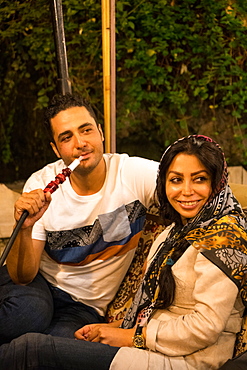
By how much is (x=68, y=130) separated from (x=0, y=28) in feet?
6.61

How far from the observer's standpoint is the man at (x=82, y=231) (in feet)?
6.57

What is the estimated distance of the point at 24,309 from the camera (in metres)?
1.86

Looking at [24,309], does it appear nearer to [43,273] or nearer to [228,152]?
[43,273]

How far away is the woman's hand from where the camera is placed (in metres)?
1.66

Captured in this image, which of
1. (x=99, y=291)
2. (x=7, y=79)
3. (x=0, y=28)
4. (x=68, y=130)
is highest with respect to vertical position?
(x=0, y=28)

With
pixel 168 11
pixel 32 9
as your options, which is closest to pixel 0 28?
pixel 32 9

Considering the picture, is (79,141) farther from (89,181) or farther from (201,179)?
(201,179)

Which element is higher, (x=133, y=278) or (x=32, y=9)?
(x=32, y=9)

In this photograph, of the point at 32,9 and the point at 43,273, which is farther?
the point at 32,9

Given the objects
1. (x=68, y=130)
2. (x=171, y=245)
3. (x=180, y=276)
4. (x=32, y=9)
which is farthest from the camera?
(x=32, y=9)

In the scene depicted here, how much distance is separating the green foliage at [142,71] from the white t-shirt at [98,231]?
1.78 meters

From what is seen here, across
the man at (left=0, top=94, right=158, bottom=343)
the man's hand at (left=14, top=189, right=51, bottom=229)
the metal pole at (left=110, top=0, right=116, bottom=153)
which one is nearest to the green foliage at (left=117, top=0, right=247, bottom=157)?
the metal pole at (left=110, top=0, right=116, bottom=153)

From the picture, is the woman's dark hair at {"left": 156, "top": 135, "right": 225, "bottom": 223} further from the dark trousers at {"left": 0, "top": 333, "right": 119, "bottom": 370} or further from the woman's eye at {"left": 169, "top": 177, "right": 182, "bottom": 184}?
the dark trousers at {"left": 0, "top": 333, "right": 119, "bottom": 370}

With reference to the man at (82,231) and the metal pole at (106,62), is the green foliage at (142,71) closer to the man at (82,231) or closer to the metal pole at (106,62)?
the metal pole at (106,62)
